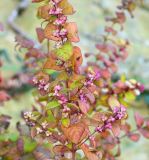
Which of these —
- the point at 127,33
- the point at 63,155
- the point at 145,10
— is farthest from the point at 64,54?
the point at 145,10

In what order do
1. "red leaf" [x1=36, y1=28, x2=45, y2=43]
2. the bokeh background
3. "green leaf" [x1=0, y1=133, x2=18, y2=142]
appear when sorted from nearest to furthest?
"red leaf" [x1=36, y1=28, x2=45, y2=43], "green leaf" [x1=0, y1=133, x2=18, y2=142], the bokeh background

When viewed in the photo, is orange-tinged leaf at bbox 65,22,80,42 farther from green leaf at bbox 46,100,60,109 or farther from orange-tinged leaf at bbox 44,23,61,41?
green leaf at bbox 46,100,60,109

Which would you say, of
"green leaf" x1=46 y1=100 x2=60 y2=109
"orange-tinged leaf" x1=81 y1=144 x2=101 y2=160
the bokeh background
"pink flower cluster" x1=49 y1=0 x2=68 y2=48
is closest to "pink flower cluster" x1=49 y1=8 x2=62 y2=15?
"pink flower cluster" x1=49 y1=0 x2=68 y2=48

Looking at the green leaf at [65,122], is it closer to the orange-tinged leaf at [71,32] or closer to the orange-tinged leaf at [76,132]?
the orange-tinged leaf at [76,132]

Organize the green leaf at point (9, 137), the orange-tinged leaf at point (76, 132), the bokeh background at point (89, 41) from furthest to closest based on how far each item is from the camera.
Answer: the bokeh background at point (89, 41) < the green leaf at point (9, 137) < the orange-tinged leaf at point (76, 132)

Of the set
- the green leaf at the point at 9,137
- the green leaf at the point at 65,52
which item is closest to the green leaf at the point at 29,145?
the green leaf at the point at 9,137

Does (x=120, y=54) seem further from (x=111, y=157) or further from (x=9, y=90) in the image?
(x=9, y=90)
